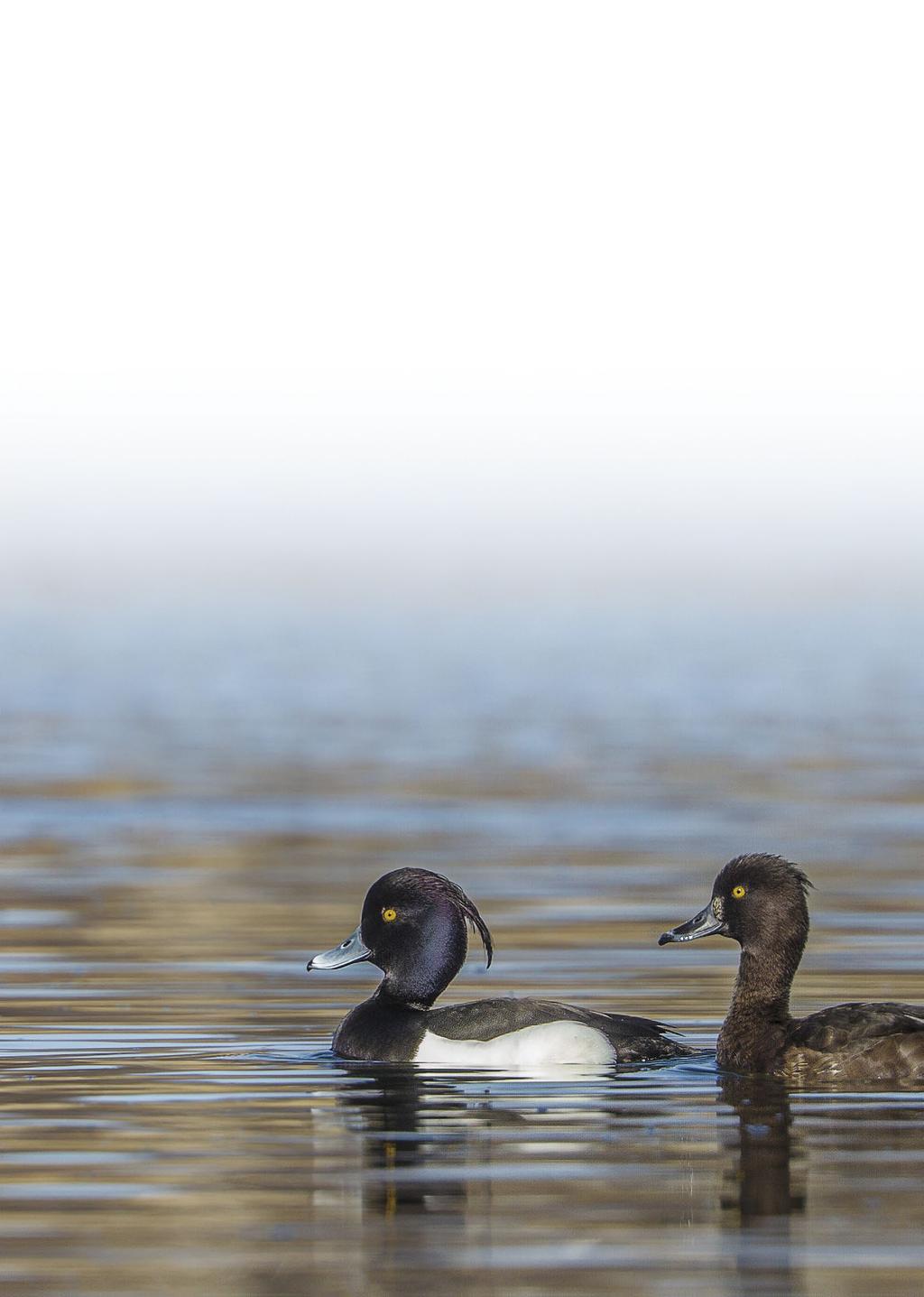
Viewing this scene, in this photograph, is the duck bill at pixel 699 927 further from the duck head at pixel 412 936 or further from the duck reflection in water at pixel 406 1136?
the duck reflection in water at pixel 406 1136

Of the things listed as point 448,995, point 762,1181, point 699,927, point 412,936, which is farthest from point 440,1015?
point 762,1181

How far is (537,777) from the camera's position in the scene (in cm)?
3181

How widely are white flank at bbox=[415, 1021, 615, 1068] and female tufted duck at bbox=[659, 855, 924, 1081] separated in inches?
25.8

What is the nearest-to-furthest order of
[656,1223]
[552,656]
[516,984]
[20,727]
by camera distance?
1. [656,1223]
2. [516,984]
3. [20,727]
4. [552,656]

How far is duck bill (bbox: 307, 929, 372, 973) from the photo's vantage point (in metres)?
14.6


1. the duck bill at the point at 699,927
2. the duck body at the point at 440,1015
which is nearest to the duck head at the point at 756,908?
the duck bill at the point at 699,927

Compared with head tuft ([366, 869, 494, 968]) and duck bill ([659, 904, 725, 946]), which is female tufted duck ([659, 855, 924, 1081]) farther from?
head tuft ([366, 869, 494, 968])

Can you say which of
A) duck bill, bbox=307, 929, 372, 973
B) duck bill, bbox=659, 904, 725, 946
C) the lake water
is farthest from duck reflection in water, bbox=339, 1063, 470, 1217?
duck bill, bbox=659, 904, 725, 946

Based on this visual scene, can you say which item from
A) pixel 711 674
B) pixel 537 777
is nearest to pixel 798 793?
pixel 537 777

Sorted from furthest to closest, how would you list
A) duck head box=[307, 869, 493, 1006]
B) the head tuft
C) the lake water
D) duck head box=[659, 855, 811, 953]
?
the head tuft, duck head box=[307, 869, 493, 1006], duck head box=[659, 855, 811, 953], the lake water

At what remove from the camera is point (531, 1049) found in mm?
13539

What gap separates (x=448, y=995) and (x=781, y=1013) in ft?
10.5

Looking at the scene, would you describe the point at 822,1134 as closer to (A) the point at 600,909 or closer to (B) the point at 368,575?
(A) the point at 600,909

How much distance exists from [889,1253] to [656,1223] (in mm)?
902
